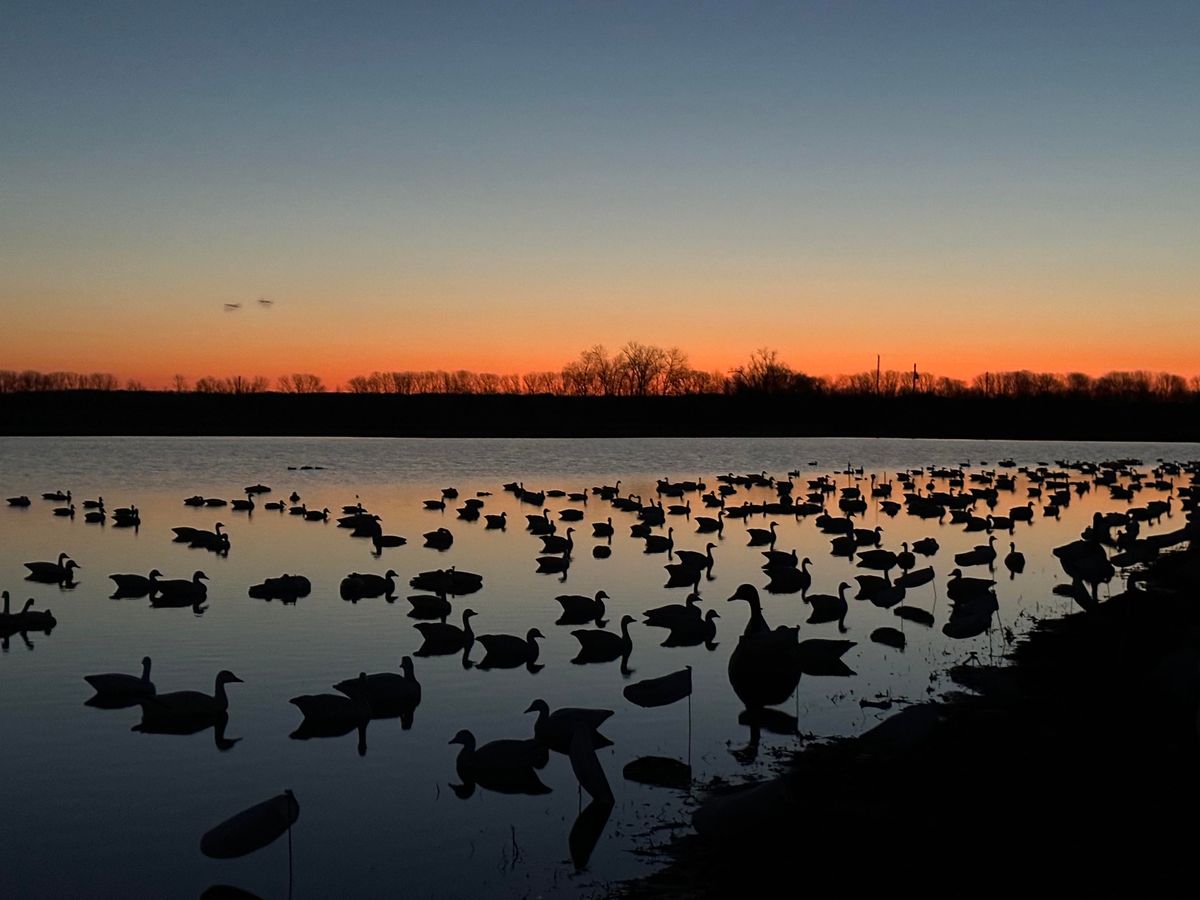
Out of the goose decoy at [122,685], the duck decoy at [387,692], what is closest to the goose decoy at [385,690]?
the duck decoy at [387,692]

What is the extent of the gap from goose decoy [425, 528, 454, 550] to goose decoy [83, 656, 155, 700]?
13786 mm

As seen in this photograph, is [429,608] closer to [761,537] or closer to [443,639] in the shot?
[443,639]

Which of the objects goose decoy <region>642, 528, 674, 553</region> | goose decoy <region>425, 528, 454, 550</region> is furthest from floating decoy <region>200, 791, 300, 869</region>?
goose decoy <region>425, 528, 454, 550</region>

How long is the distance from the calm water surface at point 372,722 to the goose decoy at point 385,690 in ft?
0.65

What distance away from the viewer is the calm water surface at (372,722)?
8.09 metres

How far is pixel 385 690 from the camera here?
11.7m

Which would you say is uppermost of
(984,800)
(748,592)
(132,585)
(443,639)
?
(748,592)

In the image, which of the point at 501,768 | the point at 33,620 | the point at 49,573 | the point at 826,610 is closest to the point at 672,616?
the point at 826,610

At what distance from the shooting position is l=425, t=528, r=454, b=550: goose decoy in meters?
26.0

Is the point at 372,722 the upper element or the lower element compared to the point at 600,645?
lower

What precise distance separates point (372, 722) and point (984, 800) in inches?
251

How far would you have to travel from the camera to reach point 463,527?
30.7 metres

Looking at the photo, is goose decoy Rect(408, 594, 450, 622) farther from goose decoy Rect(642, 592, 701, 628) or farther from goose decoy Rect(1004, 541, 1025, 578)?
goose decoy Rect(1004, 541, 1025, 578)

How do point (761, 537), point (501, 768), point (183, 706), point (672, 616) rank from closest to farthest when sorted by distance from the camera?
point (501, 768)
point (183, 706)
point (672, 616)
point (761, 537)
